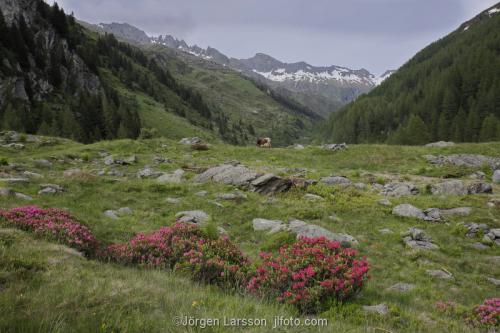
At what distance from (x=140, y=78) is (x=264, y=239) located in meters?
146

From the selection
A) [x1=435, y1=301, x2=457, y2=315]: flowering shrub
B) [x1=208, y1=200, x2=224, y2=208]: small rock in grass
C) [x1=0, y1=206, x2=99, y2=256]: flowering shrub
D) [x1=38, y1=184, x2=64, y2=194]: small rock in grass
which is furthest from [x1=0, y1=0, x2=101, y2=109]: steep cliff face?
[x1=435, y1=301, x2=457, y2=315]: flowering shrub

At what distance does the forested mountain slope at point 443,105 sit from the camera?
94.4 metres

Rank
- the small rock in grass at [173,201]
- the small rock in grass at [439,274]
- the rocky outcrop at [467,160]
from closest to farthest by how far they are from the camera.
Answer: the small rock in grass at [439,274] < the small rock in grass at [173,201] < the rocky outcrop at [467,160]

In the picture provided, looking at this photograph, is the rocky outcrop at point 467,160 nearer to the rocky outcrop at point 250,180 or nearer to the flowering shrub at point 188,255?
the rocky outcrop at point 250,180

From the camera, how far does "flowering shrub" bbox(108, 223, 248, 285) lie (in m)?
7.32

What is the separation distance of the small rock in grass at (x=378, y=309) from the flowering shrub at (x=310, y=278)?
45 centimetres

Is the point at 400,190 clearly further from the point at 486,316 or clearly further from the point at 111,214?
the point at 111,214

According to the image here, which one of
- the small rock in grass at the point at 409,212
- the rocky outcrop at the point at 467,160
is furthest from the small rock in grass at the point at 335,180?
the rocky outcrop at the point at 467,160

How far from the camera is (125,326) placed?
13.3 ft

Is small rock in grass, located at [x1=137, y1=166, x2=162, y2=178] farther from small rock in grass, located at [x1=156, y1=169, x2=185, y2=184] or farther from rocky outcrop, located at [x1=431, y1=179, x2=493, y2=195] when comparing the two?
rocky outcrop, located at [x1=431, y1=179, x2=493, y2=195]

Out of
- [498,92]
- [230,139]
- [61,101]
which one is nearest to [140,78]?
[230,139]

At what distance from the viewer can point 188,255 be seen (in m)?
7.75

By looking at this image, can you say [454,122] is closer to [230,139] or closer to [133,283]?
[230,139]

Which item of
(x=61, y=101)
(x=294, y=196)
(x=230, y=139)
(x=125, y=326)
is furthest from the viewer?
(x=230, y=139)
